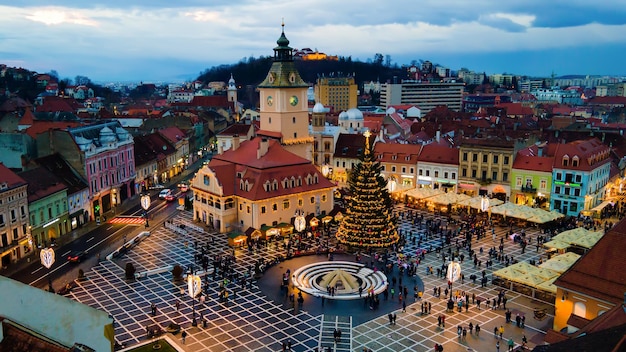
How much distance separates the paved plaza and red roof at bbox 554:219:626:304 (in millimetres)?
4672

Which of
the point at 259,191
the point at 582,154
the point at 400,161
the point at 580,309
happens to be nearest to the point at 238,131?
the point at 400,161

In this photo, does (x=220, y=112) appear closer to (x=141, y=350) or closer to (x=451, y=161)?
(x=451, y=161)

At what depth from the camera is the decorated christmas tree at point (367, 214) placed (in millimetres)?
53594

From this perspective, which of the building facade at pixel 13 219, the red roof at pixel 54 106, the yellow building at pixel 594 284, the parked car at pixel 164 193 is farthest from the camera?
the red roof at pixel 54 106

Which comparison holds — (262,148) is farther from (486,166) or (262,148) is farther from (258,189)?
(486,166)

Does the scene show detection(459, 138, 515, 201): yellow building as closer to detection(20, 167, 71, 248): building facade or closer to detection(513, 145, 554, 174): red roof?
detection(513, 145, 554, 174): red roof

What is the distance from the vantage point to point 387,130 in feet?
400

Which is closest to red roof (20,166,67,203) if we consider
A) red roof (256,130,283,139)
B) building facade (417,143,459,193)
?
red roof (256,130,283,139)

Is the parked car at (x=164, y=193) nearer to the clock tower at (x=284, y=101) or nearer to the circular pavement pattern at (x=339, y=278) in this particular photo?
the clock tower at (x=284, y=101)

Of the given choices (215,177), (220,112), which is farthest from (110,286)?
(220,112)

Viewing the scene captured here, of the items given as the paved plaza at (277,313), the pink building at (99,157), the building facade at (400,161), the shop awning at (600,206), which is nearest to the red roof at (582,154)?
the shop awning at (600,206)

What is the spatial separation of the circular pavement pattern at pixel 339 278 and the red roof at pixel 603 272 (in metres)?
15.5

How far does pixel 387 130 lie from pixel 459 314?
83636 mm

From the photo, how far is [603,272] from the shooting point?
112 ft
